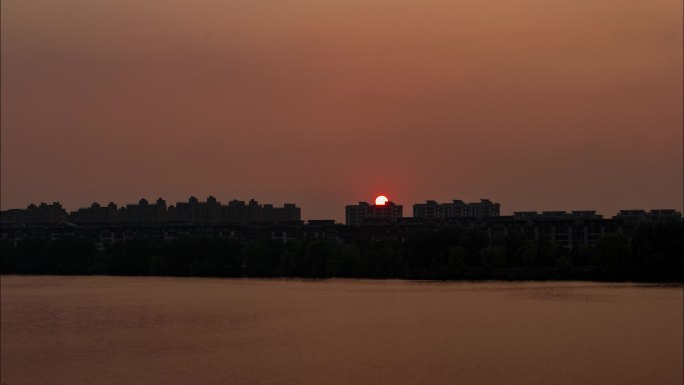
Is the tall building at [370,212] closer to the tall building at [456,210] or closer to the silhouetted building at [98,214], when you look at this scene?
the tall building at [456,210]

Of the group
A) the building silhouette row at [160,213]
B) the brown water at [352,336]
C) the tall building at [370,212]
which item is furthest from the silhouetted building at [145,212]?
the brown water at [352,336]

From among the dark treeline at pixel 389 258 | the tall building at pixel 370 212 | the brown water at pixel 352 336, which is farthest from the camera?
the tall building at pixel 370 212

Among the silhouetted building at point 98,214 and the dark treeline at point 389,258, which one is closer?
the dark treeline at point 389,258

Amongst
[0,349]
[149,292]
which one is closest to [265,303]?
[149,292]

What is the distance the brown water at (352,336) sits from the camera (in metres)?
17.3

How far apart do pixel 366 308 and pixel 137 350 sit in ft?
29.8

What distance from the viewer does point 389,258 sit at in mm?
45688

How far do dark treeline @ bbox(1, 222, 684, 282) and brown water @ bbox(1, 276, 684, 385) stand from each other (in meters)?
5.08

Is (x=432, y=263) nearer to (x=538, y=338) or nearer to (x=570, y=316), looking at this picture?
(x=570, y=316)

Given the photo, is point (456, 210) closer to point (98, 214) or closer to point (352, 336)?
point (98, 214)

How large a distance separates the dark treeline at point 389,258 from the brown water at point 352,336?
5076mm

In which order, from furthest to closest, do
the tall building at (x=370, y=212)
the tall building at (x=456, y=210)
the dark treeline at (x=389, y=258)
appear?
the tall building at (x=370, y=212)
the tall building at (x=456, y=210)
the dark treeline at (x=389, y=258)

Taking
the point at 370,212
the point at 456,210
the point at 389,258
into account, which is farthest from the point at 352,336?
the point at 370,212

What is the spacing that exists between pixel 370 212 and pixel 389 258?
42.9 metres
